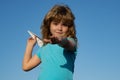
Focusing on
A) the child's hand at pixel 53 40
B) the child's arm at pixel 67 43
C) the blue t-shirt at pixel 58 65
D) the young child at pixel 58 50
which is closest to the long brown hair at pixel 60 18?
the young child at pixel 58 50

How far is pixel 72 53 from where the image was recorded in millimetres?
5418

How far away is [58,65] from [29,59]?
3.68 ft

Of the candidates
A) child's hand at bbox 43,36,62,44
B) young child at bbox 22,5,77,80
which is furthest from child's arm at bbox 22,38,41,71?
child's hand at bbox 43,36,62,44

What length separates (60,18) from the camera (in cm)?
558

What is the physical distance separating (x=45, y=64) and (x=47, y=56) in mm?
149

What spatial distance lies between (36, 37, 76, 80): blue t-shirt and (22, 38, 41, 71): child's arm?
63cm

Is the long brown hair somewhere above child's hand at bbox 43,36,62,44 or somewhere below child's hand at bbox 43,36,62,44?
above

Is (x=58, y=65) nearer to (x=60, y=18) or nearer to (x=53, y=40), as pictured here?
(x=60, y=18)

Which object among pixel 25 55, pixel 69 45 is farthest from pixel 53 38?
pixel 25 55

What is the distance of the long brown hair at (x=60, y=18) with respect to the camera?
5.57 meters

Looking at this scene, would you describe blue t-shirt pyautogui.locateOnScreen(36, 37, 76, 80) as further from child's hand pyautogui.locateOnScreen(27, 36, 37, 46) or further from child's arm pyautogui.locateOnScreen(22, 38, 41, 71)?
child's hand pyautogui.locateOnScreen(27, 36, 37, 46)

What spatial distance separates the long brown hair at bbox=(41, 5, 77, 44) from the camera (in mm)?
5574

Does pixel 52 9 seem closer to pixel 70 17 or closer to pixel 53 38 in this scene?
pixel 70 17

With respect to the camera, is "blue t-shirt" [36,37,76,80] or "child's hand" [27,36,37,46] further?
"child's hand" [27,36,37,46]
